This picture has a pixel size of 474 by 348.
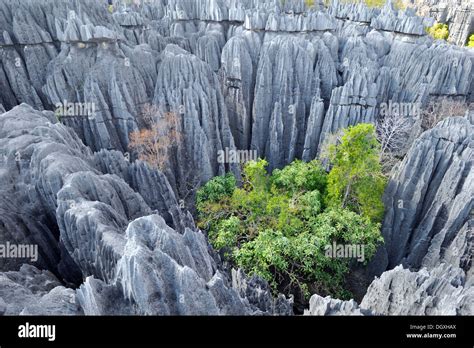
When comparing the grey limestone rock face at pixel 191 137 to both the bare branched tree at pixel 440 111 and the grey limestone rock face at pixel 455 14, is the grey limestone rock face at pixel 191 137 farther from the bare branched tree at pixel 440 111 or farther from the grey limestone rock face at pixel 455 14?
the grey limestone rock face at pixel 455 14

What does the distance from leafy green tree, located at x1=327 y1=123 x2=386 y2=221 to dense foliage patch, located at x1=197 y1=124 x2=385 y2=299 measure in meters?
0.04

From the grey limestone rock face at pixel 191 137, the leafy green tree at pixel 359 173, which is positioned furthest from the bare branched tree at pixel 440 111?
the leafy green tree at pixel 359 173

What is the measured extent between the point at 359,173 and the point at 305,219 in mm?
3116

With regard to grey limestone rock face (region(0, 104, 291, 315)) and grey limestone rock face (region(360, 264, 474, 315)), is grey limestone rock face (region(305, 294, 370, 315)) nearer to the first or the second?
grey limestone rock face (region(0, 104, 291, 315))

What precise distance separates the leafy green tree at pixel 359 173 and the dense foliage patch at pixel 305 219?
0.13 ft

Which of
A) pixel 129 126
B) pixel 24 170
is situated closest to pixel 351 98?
pixel 129 126

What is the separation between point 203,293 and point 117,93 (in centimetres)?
1482

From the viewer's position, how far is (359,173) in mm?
15648

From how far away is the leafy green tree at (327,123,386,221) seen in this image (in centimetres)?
1548

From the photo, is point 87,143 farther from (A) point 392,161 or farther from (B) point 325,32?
(B) point 325,32

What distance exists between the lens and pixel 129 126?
19.9m

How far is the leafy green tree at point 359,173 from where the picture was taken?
610 inches

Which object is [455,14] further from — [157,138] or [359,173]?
[157,138]

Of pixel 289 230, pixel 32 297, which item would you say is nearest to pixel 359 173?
pixel 289 230
